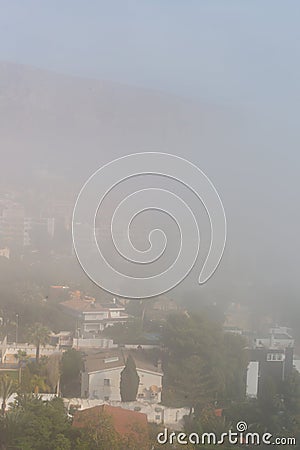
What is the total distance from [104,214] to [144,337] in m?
0.61

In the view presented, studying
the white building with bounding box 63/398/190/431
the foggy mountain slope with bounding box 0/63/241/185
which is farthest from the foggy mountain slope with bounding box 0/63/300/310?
the white building with bounding box 63/398/190/431

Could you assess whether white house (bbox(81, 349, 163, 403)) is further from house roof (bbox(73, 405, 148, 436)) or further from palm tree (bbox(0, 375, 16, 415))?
palm tree (bbox(0, 375, 16, 415))

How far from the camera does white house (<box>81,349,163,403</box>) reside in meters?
2.43

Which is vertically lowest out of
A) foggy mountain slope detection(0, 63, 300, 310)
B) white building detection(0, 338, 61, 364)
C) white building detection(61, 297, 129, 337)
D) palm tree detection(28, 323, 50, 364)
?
white building detection(0, 338, 61, 364)

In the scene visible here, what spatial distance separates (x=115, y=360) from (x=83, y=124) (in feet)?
3.71

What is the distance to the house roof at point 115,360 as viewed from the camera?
95.7 inches

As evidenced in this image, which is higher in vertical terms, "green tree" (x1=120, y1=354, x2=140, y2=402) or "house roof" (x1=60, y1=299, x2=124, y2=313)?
"house roof" (x1=60, y1=299, x2=124, y2=313)

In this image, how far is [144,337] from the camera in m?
2.46

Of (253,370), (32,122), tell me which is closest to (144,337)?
(253,370)

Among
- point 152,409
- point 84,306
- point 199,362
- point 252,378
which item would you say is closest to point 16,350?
point 84,306

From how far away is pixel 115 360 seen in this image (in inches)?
96.0

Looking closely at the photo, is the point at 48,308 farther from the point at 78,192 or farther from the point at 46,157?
the point at 46,157

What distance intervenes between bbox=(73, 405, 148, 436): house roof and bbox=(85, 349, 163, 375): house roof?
0.19 metres

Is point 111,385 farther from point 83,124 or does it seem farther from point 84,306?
point 83,124
